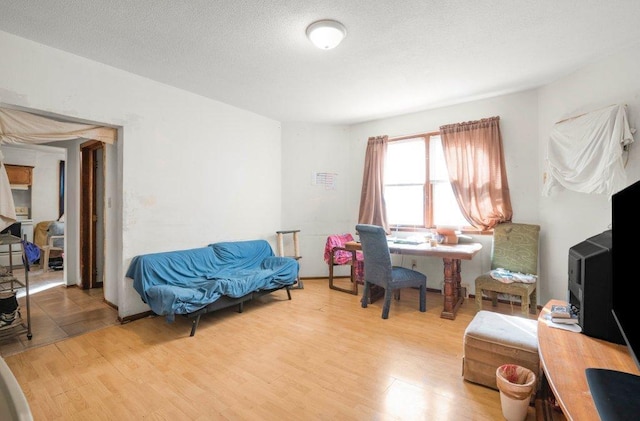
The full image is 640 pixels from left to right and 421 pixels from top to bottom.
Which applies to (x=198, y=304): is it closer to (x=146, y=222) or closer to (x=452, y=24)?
(x=146, y=222)

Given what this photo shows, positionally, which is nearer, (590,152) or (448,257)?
(590,152)

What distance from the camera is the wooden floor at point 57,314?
255 cm

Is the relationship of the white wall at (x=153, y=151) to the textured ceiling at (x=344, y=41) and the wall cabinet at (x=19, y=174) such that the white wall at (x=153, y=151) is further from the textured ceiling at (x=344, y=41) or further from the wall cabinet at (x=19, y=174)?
the wall cabinet at (x=19, y=174)

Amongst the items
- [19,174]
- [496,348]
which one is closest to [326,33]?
[496,348]

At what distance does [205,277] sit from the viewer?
3.26 m

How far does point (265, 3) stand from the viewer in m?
1.93

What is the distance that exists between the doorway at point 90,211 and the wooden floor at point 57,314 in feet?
1.14

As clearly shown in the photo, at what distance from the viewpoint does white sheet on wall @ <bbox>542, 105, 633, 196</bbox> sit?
239 cm

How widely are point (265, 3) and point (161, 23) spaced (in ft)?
2.90

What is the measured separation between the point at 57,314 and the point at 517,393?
4367mm

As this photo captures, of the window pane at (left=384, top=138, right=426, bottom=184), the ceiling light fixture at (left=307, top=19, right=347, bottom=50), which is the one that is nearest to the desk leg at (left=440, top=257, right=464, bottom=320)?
the window pane at (left=384, top=138, right=426, bottom=184)

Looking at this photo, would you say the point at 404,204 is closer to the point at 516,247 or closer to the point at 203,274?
the point at 516,247

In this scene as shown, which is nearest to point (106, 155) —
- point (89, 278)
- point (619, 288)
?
point (89, 278)

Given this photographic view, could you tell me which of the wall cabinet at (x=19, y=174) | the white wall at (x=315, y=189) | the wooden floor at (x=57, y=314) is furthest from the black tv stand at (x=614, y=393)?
the wall cabinet at (x=19, y=174)
